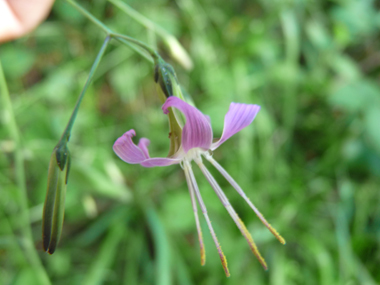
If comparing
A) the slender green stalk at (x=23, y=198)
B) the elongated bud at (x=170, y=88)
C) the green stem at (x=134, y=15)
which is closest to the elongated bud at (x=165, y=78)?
the elongated bud at (x=170, y=88)

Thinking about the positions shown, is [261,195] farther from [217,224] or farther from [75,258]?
[75,258]

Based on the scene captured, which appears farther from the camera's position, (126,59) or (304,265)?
(126,59)

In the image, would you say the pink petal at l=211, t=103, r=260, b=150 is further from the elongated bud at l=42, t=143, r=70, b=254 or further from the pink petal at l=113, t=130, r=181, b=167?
the elongated bud at l=42, t=143, r=70, b=254

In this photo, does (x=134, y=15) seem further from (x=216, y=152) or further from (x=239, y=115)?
(x=216, y=152)

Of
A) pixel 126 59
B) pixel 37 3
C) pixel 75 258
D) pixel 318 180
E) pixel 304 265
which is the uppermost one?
pixel 37 3

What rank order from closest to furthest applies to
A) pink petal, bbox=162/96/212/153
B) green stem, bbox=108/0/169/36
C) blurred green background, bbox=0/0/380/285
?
pink petal, bbox=162/96/212/153, green stem, bbox=108/0/169/36, blurred green background, bbox=0/0/380/285

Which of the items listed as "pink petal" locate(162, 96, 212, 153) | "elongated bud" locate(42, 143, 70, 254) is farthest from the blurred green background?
A: "pink petal" locate(162, 96, 212, 153)

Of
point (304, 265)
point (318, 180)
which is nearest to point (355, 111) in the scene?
point (318, 180)
